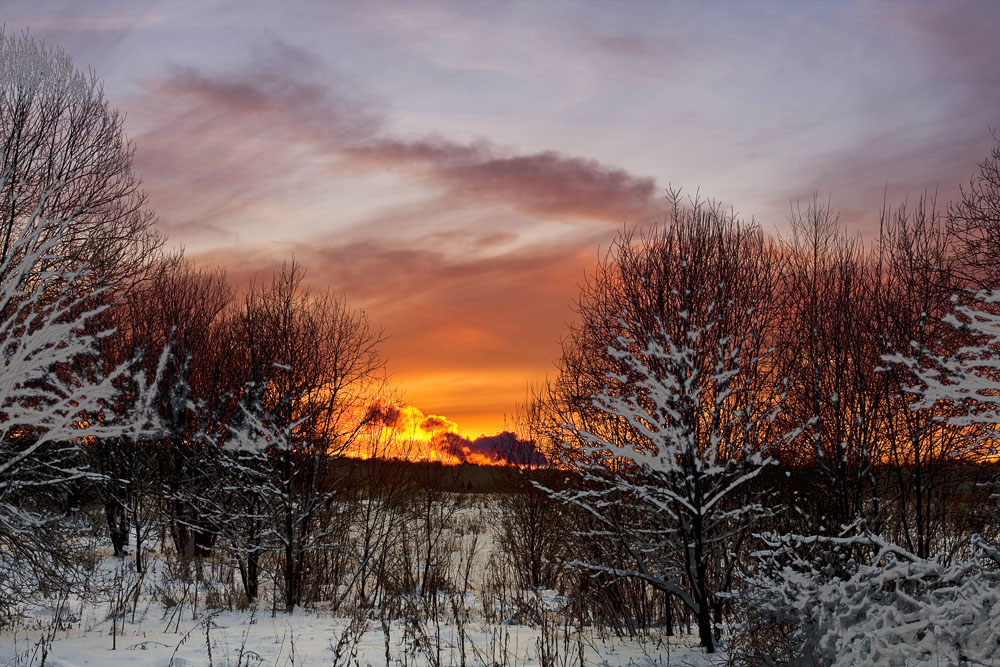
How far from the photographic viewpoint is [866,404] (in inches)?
656

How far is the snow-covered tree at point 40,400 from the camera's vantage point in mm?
6043

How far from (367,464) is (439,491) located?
9.39ft

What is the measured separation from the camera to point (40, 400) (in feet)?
50.6

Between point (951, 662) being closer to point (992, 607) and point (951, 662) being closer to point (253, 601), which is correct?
point (992, 607)

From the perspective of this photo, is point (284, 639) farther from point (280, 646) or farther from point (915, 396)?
point (915, 396)

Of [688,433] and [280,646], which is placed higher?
[688,433]

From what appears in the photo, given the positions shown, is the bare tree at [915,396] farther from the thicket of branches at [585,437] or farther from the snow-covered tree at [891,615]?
the snow-covered tree at [891,615]

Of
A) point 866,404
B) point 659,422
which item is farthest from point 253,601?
point 866,404

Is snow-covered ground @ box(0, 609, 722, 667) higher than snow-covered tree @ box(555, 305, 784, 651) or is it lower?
lower

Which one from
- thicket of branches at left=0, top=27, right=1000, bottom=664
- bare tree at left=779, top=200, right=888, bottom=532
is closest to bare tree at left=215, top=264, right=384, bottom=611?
thicket of branches at left=0, top=27, right=1000, bottom=664

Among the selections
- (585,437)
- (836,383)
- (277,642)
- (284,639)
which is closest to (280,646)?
(277,642)

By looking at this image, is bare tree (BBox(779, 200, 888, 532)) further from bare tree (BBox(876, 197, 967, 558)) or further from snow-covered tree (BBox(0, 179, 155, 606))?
snow-covered tree (BBox(0, 179, 155, 606))

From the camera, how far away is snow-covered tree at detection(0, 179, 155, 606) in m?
6.04

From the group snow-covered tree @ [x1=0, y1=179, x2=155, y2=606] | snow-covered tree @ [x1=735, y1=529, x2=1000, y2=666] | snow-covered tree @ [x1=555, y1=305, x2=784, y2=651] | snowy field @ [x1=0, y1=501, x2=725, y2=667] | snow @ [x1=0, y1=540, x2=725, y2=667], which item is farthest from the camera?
snow-covered tree @ [x1=555, y1=305, x2=784, y2=651]
